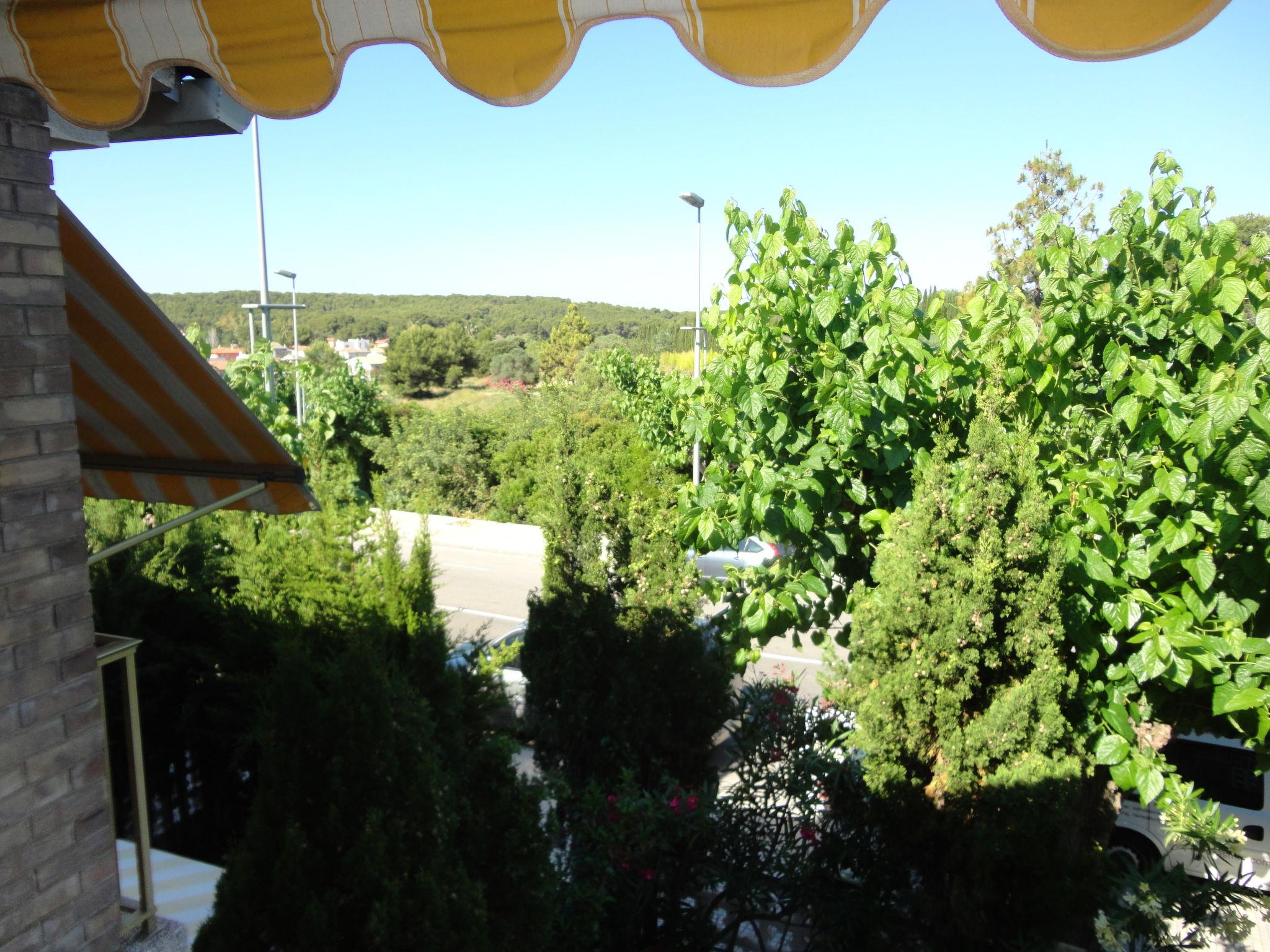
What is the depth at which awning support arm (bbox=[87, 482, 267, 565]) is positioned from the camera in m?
3.03

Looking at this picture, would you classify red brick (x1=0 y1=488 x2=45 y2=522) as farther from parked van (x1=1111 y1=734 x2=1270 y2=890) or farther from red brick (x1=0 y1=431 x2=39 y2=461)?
parked van (x1=1111 y1=734 x2=1270 y2=890)

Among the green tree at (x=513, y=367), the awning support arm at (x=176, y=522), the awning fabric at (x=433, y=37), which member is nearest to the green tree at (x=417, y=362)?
the green tree at (x=513, y=367)

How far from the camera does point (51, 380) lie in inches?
96.1

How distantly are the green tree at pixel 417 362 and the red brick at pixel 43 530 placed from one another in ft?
185

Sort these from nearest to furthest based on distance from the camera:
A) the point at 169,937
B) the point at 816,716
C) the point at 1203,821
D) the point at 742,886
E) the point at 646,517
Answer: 1. the point at 169,937
2. the point at 1203,821
3. the point at 742,886
4. the point at 816,716
5. the point at 646,517

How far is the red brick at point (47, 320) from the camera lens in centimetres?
238

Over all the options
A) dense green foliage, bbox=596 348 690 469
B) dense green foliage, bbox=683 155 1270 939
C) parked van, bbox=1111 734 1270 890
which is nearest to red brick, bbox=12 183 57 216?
dense green foliage, bbox=683 155 1270 939

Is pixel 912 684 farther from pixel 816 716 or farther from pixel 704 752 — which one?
pixel 704 752

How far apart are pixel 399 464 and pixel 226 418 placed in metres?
19.4

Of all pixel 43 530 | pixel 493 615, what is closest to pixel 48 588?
pixel 43 530

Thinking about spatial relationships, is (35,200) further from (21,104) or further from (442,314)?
(442,314)

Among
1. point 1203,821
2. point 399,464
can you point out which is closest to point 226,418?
point 1203,821

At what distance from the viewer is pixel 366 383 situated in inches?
933

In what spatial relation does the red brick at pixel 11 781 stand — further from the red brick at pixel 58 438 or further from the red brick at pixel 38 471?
the red brick at pixel 58 438
